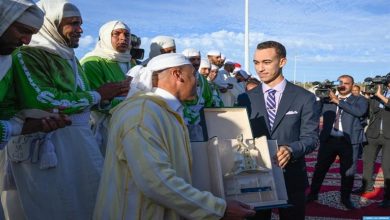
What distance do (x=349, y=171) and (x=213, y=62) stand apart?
3462 mm

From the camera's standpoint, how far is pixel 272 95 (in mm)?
3174

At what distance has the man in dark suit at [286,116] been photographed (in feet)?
10.1

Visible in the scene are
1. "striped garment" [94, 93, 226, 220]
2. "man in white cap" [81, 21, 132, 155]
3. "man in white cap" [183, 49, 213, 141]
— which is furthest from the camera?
"man in white cap" [183, 49, 213, 141]

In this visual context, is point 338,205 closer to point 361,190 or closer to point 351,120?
point 361,190

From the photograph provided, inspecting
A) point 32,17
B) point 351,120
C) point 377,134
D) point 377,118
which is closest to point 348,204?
point 351,120

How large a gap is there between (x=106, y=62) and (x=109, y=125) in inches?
81.8

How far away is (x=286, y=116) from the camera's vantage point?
10.1 ft

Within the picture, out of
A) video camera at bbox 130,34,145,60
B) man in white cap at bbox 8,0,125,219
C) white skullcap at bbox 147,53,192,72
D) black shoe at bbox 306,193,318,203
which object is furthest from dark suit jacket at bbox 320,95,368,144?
white skullcap at bbox 147,53,192,72

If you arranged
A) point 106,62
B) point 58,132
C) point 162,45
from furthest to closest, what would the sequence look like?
point 162,45, point 106,62, point 58,132

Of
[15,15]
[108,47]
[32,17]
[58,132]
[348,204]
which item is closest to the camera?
[15,15]

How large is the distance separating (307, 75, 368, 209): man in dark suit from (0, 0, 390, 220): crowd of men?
9.24ft

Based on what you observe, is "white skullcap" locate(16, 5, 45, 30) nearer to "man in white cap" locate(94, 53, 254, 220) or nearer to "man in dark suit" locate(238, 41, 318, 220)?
"man in white cap" locate(94, 53, 254, 220)

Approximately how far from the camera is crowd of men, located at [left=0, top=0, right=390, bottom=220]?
2.01m

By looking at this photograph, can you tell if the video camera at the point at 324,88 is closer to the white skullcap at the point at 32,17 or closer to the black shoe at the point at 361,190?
the black shoe at the point at 361,190
